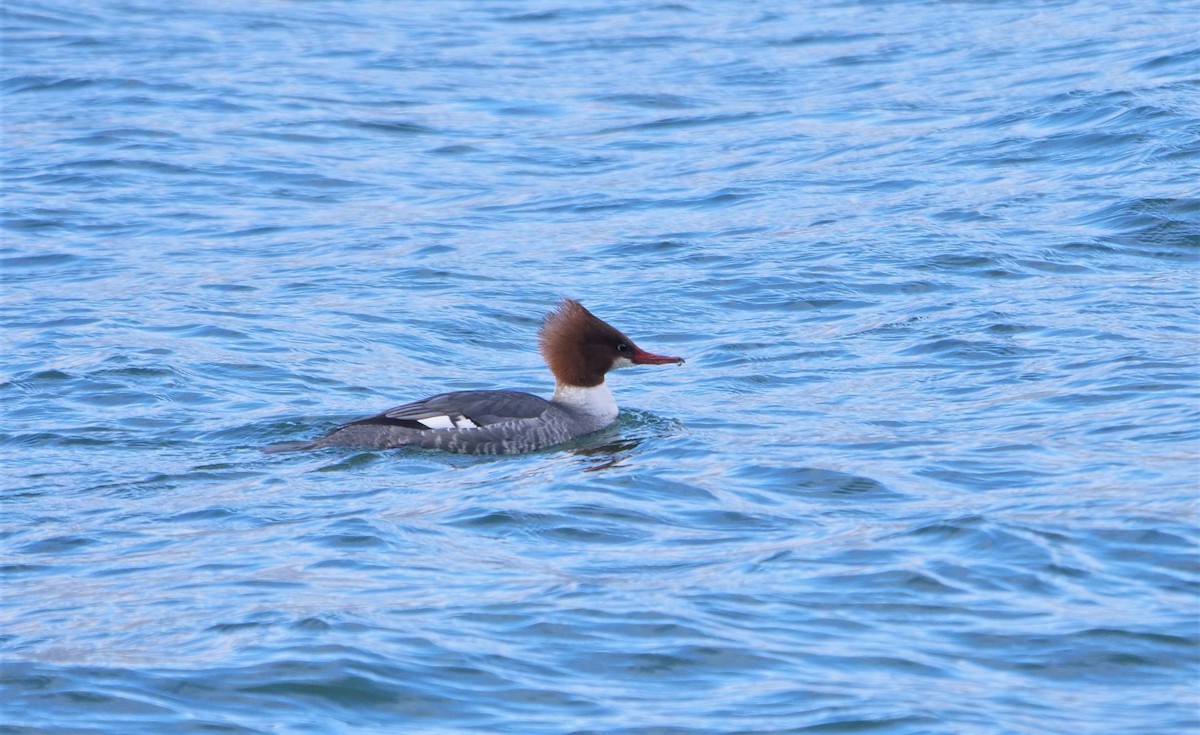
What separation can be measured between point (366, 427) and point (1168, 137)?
32.9ft

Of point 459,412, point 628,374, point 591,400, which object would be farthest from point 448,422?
point 628,374

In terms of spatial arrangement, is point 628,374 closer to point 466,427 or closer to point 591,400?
point 591,400

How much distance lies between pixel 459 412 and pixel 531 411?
1.87 feet

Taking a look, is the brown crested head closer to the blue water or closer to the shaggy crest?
the shaggy crest

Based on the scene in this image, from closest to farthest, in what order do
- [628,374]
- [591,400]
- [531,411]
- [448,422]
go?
[448,422] < [531,411] < [591,400] < [628,374]

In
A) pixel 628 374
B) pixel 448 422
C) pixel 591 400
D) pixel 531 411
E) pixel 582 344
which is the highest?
pixel 582 344

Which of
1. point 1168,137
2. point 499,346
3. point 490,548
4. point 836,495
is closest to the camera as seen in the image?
point 490,548

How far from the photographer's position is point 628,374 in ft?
42.4

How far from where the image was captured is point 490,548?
8305 mm

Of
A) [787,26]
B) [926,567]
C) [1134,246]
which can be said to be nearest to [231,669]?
[926,567]

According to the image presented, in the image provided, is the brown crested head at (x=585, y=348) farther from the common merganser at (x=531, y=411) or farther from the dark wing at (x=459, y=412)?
the dark wing at (x=459, y=412)

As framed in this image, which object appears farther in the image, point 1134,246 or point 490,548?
point 1134,246

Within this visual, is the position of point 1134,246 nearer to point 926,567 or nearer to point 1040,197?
point 1040,197

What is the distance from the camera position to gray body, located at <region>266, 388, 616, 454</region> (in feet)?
33.6
